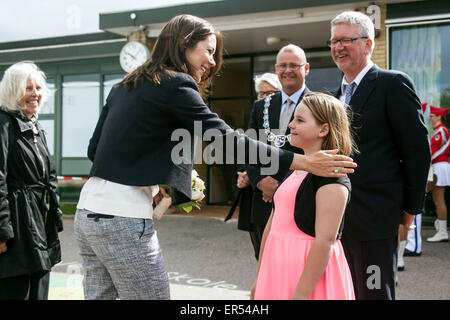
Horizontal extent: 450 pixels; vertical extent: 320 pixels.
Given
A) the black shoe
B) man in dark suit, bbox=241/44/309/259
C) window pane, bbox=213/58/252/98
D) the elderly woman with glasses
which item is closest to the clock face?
window pane, bbox=213/58/252/98

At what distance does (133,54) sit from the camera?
35.9 feet

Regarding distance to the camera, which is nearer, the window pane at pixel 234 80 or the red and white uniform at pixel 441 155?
the red and white uniform at pixel 441 155

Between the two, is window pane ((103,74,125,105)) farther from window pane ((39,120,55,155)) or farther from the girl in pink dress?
the girl in pink dress

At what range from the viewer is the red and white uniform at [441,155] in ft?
25.5

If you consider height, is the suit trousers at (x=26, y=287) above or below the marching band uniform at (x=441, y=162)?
below

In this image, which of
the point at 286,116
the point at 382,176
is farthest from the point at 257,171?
the point at 382,176

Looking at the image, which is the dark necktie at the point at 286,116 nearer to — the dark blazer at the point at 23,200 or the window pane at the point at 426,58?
the dark blazer at the point at 23,200

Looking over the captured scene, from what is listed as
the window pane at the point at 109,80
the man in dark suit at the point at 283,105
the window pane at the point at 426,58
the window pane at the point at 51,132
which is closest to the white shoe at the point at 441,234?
the window pane at the point at 426,58

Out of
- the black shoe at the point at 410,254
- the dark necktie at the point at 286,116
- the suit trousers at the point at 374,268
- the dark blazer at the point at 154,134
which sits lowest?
the black shoe at the point at 410,254

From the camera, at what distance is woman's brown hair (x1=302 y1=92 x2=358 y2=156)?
7.38 ft

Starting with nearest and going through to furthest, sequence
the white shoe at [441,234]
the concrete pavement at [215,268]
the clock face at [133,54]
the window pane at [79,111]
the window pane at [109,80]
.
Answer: the concrete pavement at [215,268]
the white shoe at [441,234]
the clock face at [133,54]
the window pane at [109,80]
the window pane at [79,111]

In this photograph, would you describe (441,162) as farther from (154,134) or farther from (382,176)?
(154,134)

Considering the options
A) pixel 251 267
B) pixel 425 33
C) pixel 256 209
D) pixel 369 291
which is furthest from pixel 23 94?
pixel 425 33

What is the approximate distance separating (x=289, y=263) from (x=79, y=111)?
12.5 meters
